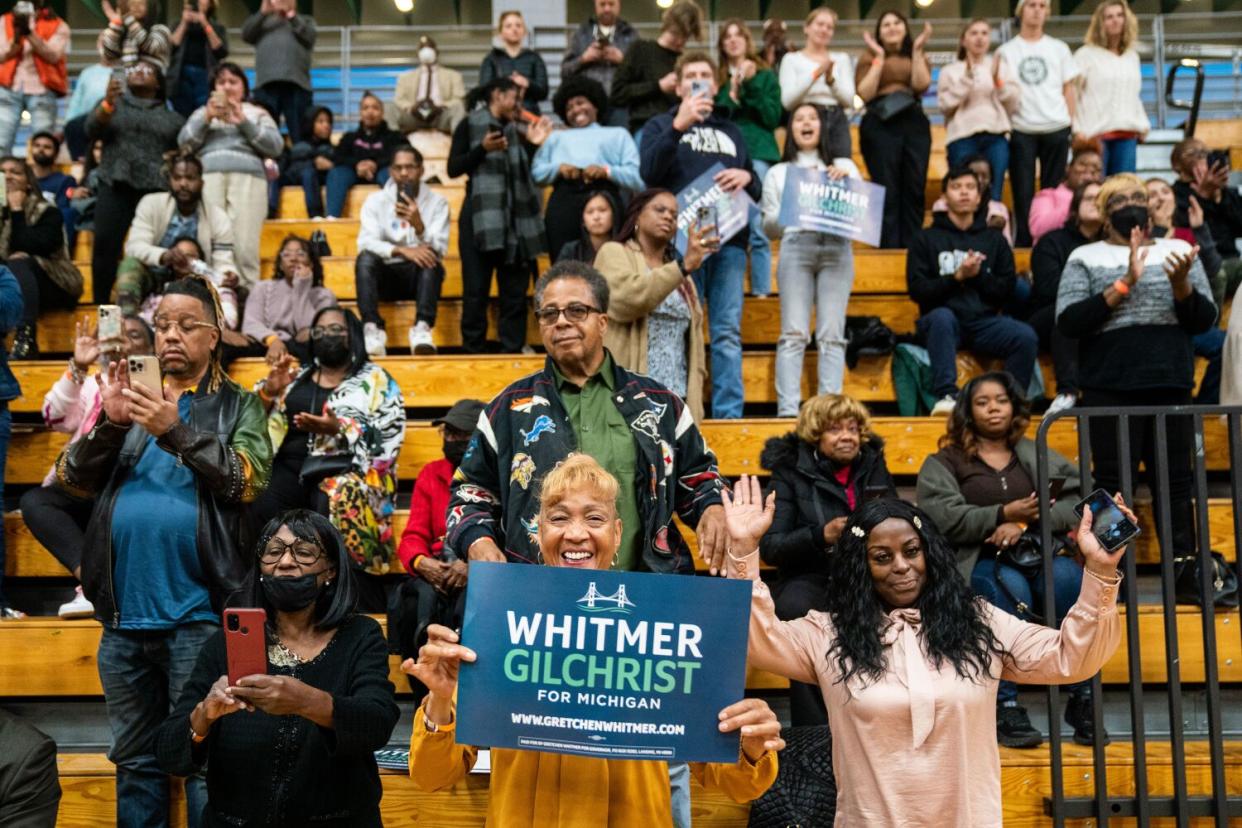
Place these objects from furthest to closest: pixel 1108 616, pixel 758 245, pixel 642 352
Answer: pixel 758 245 → pixel 642 352 → pixel 1108 616

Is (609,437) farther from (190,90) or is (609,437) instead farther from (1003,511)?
(190,90)

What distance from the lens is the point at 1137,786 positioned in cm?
370

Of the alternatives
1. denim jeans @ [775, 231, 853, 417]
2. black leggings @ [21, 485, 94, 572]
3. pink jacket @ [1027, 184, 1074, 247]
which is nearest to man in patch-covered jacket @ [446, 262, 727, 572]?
black leggings @ [21, 485, 94, 572]

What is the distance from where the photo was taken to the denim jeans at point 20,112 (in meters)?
9.46

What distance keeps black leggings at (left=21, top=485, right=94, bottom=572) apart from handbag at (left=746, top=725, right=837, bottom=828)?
8.99ft

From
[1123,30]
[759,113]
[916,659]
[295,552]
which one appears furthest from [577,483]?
[1123,30]

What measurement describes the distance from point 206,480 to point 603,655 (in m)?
1.65

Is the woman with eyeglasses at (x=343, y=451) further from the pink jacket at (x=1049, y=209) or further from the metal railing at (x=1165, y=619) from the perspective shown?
the pink jacket at (x=1049, y=209)

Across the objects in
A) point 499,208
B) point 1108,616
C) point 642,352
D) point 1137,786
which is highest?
point 499,208

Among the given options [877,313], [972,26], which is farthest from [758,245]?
[972,26]

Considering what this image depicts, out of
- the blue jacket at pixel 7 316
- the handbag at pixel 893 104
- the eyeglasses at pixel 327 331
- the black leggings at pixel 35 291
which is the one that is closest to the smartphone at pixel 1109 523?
the eyeglasses at pixel 327 331

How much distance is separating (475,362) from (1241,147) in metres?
6.36

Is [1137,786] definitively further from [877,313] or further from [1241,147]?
[1241,147]

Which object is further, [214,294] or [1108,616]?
[214,294]
